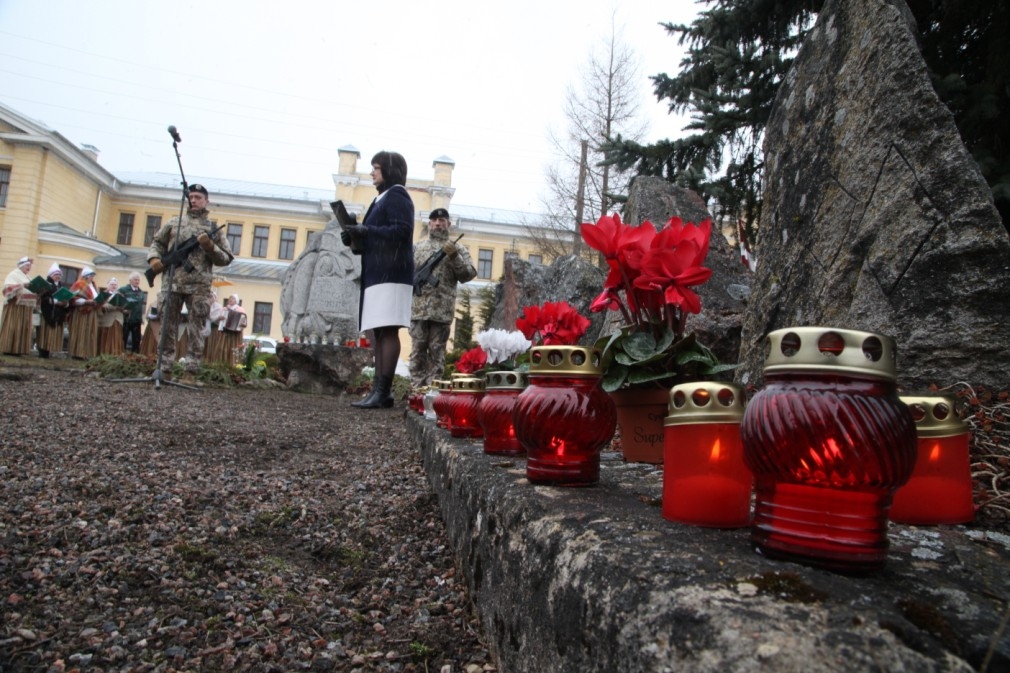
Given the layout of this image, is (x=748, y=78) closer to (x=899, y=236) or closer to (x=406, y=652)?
(x=899, y=236)

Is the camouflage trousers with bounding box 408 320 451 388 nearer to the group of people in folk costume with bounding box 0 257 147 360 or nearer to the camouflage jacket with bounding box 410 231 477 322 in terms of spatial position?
the camouflage jacket with bounding box 410 231 477 322

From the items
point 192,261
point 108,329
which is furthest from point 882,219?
point 108,329

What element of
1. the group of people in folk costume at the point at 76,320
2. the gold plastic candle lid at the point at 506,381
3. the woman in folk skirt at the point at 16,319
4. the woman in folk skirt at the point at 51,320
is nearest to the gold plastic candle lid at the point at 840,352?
the gold plastic candle lid at the point at 506,381

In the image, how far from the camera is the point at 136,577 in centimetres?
144

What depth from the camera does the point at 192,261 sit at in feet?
22.6

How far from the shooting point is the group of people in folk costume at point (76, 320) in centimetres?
1147

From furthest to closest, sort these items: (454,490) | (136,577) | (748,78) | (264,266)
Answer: (264,266), (748,78), (454,490), (136,577)

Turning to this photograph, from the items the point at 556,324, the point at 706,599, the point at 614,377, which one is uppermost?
the point at 556,324

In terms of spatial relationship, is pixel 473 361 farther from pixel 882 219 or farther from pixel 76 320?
pixel 76 320

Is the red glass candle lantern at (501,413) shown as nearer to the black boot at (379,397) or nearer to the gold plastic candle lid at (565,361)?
the gold plastic candle lid at (565,361)

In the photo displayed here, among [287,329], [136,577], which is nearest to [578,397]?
[136,577]

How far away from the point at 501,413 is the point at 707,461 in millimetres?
886

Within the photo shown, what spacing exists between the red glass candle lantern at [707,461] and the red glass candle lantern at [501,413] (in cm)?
79

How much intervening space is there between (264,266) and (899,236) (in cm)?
3125
